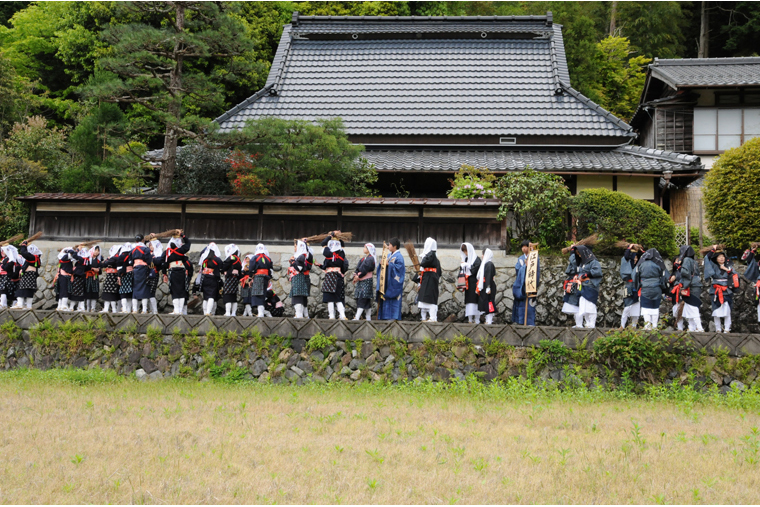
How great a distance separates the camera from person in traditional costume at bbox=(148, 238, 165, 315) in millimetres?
13086

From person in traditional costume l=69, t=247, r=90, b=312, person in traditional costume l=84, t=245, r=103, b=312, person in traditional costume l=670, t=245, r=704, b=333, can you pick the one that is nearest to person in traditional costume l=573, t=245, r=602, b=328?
person in traditional costume l=670, t=245, r=704, b=333

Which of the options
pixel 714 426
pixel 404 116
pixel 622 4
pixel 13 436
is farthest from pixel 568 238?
pixel 622 4

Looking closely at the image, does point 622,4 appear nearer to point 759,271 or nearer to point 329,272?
point 759,271

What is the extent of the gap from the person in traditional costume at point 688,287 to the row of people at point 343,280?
0.7 inches

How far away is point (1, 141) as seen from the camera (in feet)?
71.6

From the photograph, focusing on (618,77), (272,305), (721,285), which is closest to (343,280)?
(272,305)

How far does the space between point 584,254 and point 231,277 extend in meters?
6.87

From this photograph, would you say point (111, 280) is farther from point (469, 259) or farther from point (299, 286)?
point (469, 259)

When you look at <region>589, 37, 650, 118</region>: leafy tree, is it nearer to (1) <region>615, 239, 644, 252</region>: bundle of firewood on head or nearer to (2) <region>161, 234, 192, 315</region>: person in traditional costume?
(1) <region>615, 239, 644, 252</region>: bundle of firewood on head

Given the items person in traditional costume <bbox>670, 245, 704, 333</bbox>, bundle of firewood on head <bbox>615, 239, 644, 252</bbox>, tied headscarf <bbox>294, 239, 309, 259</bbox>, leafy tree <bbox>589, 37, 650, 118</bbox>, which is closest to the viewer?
person in traditional costume <bbox>670, 245, 704, 333</bbox>

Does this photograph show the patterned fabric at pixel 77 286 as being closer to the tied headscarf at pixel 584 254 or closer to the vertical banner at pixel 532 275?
the vertical banner at pixel 532 275

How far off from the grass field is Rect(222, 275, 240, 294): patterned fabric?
2858mm

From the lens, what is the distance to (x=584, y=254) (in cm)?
1147

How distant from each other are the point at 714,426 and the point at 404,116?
47.5 ft
